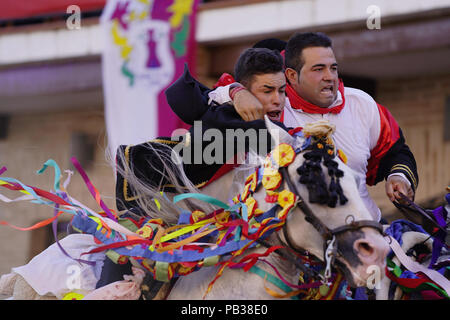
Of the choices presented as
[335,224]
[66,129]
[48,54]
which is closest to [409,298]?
[335,224]

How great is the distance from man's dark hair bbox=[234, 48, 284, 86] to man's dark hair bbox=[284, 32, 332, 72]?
31 cm

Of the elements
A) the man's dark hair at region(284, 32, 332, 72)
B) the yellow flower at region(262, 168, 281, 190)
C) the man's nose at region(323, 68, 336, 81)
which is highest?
the man's dark hair at region(284, 32, 332, 72)

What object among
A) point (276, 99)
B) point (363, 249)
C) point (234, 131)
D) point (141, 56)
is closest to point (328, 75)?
point (276, 99)

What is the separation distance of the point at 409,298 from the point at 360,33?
170 inches

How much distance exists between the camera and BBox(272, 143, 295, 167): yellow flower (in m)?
2.38

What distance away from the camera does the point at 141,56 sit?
657cm

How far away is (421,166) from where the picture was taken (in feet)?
24.2

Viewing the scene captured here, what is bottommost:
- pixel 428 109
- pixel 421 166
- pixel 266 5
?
pixel 421 166

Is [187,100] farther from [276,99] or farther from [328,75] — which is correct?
[328,75]

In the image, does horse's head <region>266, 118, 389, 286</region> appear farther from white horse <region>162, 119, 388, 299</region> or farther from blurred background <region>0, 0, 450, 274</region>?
blurred background <region>0, 0, 450, 274</region>

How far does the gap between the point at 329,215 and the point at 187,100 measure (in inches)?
34.5

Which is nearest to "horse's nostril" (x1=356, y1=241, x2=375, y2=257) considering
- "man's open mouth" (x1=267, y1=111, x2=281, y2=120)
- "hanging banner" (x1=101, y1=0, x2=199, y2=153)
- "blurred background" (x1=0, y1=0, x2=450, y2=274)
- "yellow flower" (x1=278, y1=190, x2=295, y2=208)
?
"yellow flower" (x1=278, y1=190, x2=295, y2=208)
